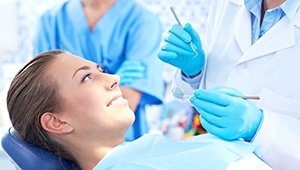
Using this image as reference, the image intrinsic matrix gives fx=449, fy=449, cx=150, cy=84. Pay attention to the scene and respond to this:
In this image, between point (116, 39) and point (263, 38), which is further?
point (116, 39)

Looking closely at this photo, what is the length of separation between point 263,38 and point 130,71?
838mm

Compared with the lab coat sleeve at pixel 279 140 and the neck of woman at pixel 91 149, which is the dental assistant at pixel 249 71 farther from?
the neck of woman at pixel 91 149

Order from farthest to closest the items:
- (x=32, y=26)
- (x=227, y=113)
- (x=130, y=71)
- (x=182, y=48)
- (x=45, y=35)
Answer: (x=32, y=26) < (x=45, y=35) < (x=130, y=71) < (x=182, y=48) < (x=227, y=113)

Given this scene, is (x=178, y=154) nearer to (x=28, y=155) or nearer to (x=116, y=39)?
(x=28, y=155)

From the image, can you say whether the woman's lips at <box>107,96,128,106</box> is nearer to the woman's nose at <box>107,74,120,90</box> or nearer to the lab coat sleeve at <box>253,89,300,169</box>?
the woman's nose at <box>107,74,120,90</box>

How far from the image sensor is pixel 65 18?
2250 mm

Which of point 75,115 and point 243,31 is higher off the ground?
point 243,31

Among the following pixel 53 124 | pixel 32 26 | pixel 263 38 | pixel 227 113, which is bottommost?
pixel 32 26

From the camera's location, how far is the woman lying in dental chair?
1.37m

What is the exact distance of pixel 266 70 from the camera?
4.47ft

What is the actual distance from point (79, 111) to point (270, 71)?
1.95 ft

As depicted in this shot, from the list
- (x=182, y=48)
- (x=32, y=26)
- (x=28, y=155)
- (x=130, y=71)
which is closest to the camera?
(x=28, y=155)

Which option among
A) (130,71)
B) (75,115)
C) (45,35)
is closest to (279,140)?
(75,115)

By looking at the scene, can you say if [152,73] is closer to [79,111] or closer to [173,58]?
[173,58]
